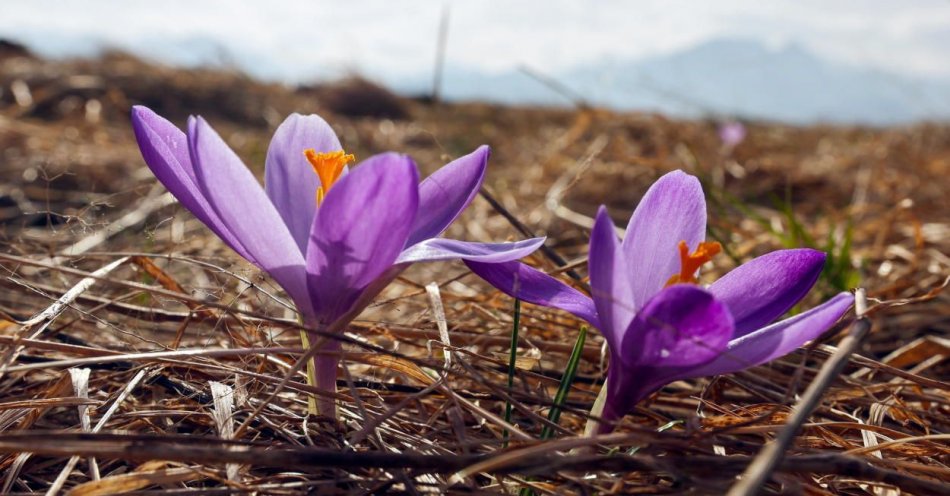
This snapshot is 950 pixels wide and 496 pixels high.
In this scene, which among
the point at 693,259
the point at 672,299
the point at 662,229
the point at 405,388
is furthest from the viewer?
the point at 405,388

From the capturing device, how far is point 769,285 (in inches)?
34.2

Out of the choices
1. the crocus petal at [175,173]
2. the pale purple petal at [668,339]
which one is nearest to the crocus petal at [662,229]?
the pale purple petal at [668,339]

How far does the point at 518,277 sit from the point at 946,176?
12.9 feet

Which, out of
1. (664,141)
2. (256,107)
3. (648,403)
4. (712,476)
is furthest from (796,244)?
(256,107)

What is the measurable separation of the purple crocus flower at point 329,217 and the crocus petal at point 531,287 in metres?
0.03

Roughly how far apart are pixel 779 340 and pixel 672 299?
0.13m

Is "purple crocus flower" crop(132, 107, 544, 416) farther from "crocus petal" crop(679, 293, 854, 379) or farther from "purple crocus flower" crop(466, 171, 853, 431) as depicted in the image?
"crocus petal" crop(679, 293, 854, 379)

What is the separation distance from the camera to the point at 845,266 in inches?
71.3

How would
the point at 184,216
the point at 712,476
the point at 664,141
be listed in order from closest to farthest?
1. the point at 712,476
2. the point at 184,216
3. the point at 664,141

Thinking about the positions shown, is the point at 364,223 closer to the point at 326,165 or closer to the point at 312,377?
the point at 326,165

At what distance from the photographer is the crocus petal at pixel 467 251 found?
2.56ft

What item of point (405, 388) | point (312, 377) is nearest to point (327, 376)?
point (312, 377)

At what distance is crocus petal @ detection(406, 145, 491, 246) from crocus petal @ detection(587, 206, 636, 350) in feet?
0.67

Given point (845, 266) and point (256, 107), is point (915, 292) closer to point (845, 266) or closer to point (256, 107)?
point (845, 266)
